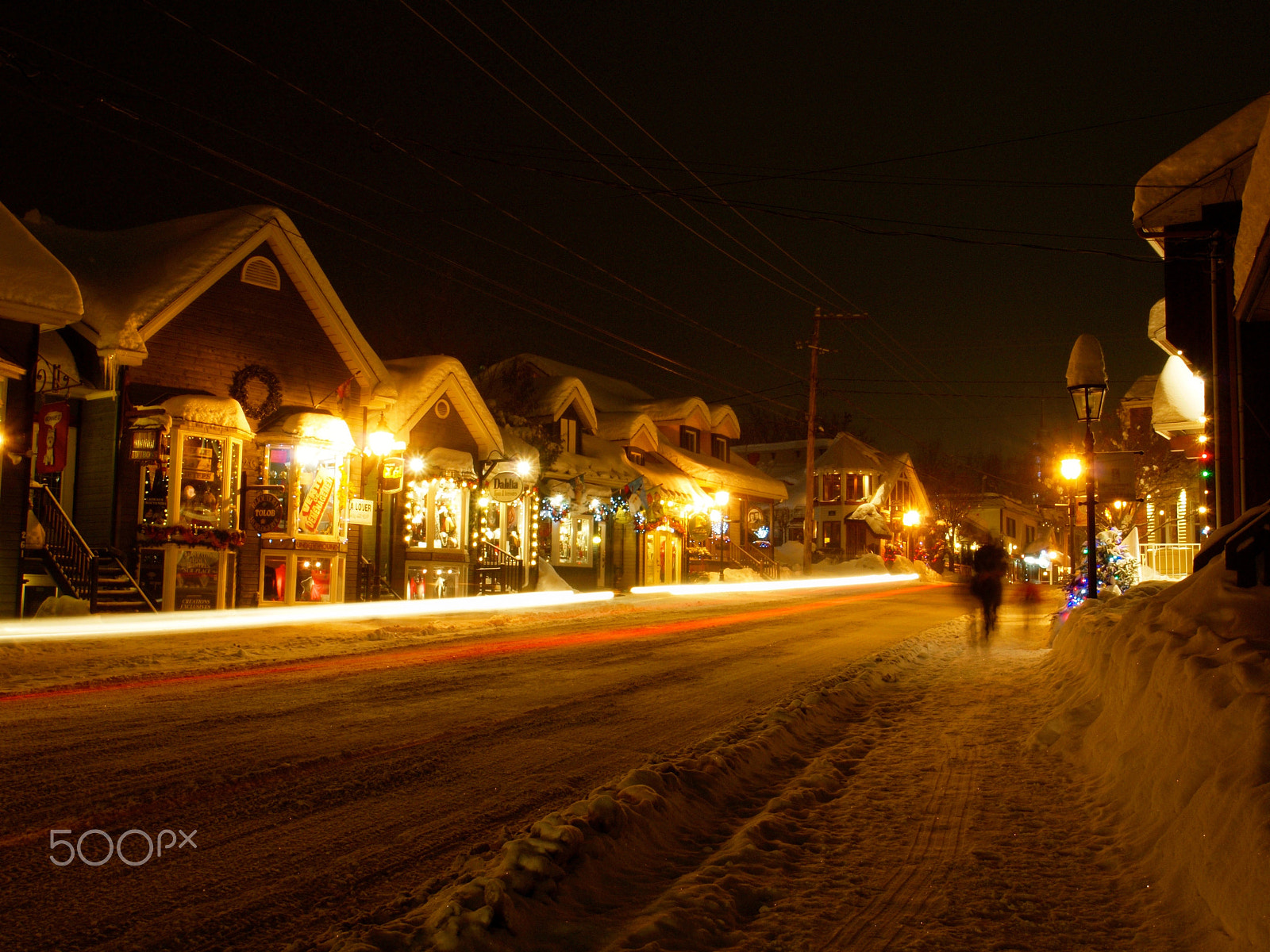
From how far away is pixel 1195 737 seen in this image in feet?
16.0

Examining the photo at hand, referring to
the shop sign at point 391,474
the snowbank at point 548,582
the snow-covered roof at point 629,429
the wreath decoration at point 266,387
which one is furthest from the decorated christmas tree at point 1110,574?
the snow-covered roof at point 629,429

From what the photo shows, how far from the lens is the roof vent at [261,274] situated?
22.3 m

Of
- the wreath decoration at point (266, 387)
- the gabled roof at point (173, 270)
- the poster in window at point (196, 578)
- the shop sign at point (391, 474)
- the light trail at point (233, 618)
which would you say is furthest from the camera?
the shop sign at point (391, 474)

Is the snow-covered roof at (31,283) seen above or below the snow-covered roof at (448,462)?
above

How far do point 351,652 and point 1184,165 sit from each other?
1404 centimetres

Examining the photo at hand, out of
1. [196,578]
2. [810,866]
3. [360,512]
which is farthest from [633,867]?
[360,512]

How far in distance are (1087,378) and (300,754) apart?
562 inches

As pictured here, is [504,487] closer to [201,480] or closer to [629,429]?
[201,480]

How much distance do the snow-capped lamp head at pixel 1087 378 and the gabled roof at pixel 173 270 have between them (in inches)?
630

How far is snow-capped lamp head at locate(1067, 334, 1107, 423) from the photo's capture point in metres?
16.5

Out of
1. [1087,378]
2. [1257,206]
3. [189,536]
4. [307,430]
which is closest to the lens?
[1257,206]

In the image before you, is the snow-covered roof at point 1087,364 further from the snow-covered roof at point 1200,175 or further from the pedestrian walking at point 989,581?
the pedestrian walking at point 989,581

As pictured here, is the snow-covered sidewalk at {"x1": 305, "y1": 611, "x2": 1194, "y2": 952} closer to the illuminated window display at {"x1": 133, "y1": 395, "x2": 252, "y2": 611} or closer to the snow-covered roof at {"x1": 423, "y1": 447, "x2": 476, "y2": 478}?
the illuminated window display at {"x1": 133, "y1": 395, "x2": 252, "y2": 611}

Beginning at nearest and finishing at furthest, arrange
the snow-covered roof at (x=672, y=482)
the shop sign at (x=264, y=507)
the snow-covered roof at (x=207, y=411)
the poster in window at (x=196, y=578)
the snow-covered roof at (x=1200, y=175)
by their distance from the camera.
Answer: the snow-covered roof at (x=1200, y=175) < the snow-covered roof at (x=207, y=411) < the poster in window at (x=196, y=578) < the shop sign at (x=264, y=507) < the snow-covered roof at (x=672, y=482)
